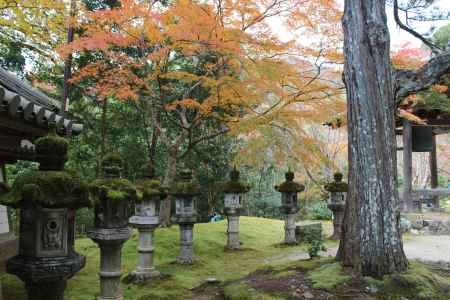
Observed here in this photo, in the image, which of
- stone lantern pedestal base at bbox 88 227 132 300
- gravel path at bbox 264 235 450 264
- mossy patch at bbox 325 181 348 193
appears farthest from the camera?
mossy patch at bbox 325 181 348 193

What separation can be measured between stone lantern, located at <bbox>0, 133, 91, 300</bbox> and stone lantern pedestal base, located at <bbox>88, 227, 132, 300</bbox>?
1.26 m

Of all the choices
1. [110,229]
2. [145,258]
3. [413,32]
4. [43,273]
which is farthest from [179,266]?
[413,32]

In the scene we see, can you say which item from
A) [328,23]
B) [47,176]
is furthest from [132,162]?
[47,176]

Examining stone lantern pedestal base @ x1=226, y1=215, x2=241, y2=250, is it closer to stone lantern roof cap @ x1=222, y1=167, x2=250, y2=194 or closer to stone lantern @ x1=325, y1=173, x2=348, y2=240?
stone lantern roof cap @ x1=222, y1=167, x2=250, y2=194

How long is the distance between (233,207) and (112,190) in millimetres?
5852

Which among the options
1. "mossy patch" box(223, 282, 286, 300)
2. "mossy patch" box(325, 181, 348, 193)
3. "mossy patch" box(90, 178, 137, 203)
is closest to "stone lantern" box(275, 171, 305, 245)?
"mossy patch" box(325, 181, 348, 193)

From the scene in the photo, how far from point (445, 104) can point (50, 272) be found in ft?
44.1

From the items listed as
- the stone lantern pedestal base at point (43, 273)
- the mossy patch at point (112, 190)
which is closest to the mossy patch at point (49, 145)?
the stone lantern pedestal base at point (43, 273)

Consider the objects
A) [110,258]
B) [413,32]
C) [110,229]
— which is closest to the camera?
[110,229]

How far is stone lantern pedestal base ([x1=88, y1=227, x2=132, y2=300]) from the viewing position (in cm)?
455

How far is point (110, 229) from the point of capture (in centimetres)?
459

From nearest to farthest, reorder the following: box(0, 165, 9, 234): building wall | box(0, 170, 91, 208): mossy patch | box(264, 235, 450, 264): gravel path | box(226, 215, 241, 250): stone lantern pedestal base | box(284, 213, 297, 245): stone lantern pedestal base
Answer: box(0, 170, 91, 208): mossy patch → box(0, 165, 9, 234): building wall → box(264, 235, 450, 264): gravel path → box(226, 215, 241, 250): stone lantern pedestal base → box(284, 213, 297, 245): stone lantern pedestal base

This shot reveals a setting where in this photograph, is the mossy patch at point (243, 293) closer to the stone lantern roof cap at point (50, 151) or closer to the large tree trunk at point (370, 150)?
the large tree trunk at point (370, 150)

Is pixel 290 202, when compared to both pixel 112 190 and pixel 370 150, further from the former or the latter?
pixel 112 190
